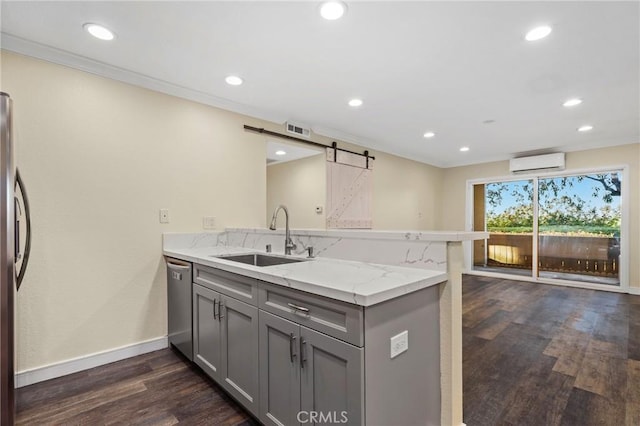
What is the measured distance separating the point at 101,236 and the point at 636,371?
4393 mm

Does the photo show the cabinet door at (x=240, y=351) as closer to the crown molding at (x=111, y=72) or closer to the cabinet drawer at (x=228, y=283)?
the cabinet drawer at (x=228, y=283)

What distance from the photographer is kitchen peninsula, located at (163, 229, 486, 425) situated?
1.19m

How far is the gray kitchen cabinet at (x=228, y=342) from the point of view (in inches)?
65.1

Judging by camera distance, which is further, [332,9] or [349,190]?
[349,190]

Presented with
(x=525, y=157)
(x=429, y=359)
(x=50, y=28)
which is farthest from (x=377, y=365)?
(x=525, y=157)

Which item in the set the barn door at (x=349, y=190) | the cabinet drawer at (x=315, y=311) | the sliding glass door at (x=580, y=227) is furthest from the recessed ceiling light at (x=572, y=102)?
the cabinet drawer at (x=315, y=311)

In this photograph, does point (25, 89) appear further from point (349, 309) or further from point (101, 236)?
point (349, 309)

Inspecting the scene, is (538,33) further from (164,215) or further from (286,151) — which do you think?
(164,215)

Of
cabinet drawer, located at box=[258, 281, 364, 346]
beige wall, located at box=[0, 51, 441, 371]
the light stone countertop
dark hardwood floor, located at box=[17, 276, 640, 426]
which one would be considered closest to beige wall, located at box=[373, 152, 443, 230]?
dark hardwood floor, located at box=[17, 276, 640, 426]

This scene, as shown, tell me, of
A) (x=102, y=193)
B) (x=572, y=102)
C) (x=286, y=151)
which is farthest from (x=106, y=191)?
(x=572, y=102)

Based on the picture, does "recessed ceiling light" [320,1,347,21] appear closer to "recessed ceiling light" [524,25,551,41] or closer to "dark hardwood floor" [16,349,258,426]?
"recessed ceiling light" [524,25,551,41]

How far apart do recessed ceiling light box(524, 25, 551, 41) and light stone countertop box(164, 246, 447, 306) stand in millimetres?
1856

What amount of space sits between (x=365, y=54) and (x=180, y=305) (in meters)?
2.55

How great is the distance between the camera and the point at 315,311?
132 cm
